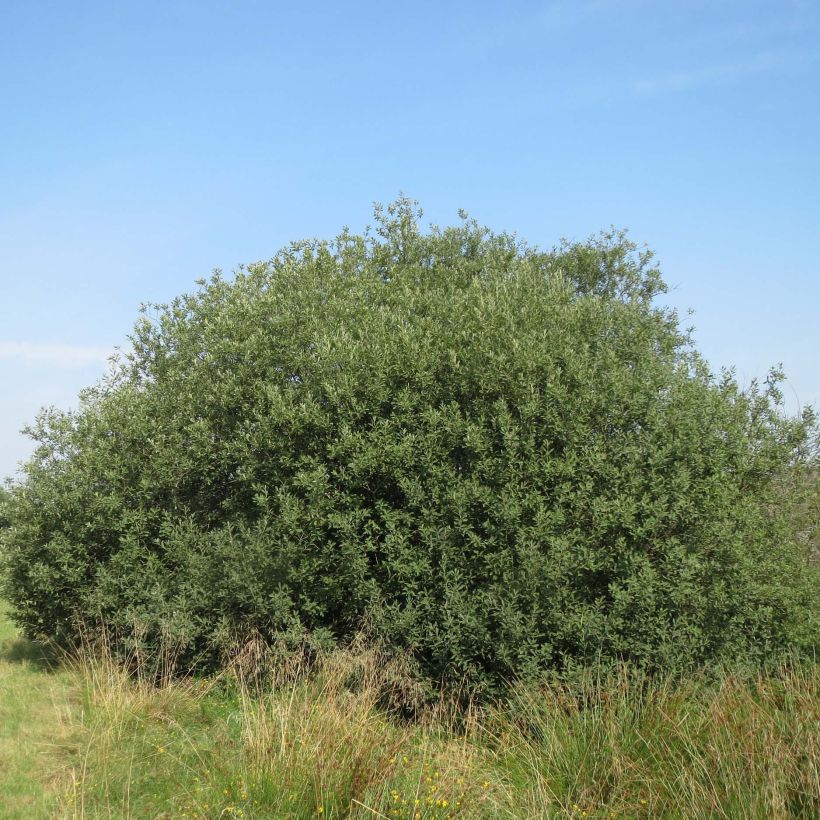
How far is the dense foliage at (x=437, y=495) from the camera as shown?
33.1 ft

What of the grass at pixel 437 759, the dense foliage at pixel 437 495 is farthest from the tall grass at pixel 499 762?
the dense foliage at pixel 437 495

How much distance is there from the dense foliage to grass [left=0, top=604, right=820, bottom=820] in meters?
1.02

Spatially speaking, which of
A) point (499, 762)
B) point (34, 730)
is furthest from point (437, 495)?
point (34, 730)

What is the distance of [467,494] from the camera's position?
10.4 m

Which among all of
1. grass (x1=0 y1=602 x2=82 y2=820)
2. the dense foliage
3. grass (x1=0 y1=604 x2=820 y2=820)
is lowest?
grass (x1=0 y1=602 x2=82 y2=820)

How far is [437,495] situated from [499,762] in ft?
11.4

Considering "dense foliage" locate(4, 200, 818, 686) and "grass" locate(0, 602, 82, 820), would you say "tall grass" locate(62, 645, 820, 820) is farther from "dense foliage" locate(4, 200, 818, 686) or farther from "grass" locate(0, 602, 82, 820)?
"dense foliage" locate(4, 200, 818, 686)

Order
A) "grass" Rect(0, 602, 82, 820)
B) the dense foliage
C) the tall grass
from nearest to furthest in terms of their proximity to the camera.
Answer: the tall grass → "grass" Rect(0, 602, 82, 820) → the dense foliage

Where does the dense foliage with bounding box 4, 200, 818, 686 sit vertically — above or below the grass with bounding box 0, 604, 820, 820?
above

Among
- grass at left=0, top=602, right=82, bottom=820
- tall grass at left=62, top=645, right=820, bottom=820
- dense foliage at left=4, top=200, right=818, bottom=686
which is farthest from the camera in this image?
dense foliage at left=4, top=200, right=818, bottom=686

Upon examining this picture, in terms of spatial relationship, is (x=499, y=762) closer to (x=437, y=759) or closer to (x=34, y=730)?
(x=437, y=759)

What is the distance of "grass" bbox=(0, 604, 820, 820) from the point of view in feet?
22.2

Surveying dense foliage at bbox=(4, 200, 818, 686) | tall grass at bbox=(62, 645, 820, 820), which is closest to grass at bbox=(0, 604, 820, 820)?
tall grass at bbox=(62, 645, 820, 820)

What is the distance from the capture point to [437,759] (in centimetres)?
757
